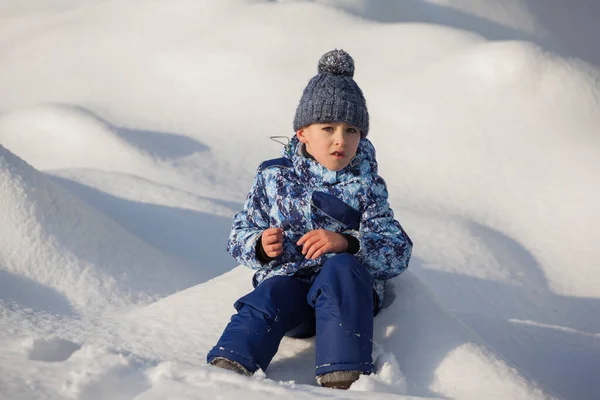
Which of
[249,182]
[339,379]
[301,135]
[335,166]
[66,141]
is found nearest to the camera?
[339,379]

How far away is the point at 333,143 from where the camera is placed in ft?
7.00

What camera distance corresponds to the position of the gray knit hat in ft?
7.02

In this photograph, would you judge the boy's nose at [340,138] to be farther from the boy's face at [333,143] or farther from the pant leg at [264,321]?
the pant leg at [264,321]

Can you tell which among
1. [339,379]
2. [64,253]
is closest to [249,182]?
[64,253]

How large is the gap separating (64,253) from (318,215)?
1495mm

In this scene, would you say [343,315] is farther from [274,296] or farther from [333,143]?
[333,143]

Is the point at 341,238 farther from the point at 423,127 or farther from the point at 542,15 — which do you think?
the point at 542,15

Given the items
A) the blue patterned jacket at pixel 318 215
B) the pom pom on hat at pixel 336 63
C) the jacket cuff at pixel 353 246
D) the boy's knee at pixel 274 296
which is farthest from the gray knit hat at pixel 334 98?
the boy's knee at pixel 274 296

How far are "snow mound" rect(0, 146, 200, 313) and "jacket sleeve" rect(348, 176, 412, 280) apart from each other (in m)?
1.36

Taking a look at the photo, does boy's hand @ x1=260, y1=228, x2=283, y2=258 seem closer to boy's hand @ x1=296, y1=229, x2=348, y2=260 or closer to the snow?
boy's hand @ x1=296, y1=229, x2=348, y2=260

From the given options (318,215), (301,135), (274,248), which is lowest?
(274,248)

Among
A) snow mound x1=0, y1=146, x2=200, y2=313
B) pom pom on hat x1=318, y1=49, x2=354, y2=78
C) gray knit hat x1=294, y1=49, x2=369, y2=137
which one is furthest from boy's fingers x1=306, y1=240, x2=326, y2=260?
snow mound x1=0, y1=146, x2=200, y2=313

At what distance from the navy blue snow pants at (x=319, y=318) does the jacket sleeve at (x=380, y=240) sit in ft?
0.27

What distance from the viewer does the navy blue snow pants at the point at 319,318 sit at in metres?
1.82
